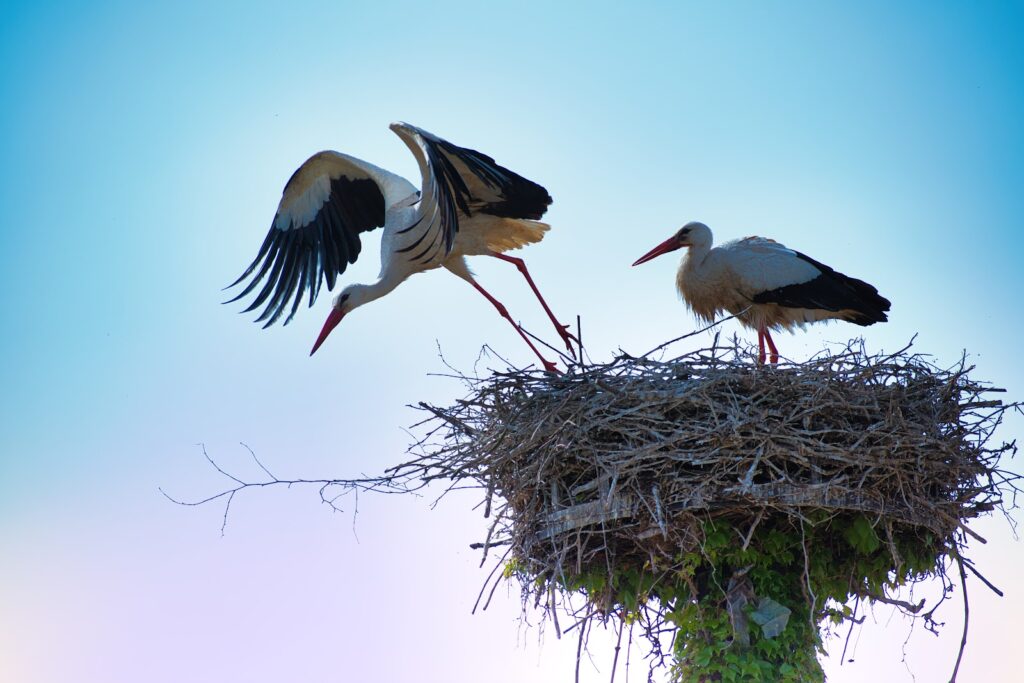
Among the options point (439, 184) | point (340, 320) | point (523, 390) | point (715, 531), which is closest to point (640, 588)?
point (715, 531)

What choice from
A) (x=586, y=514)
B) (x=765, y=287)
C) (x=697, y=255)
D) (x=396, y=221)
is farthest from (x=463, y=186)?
(x=586, y=514)

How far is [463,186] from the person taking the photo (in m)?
6.45

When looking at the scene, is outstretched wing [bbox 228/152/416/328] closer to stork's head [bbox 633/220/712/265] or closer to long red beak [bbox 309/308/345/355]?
long red beak [bbox 309/308/345/355]

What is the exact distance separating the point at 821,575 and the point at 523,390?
4.90 feet

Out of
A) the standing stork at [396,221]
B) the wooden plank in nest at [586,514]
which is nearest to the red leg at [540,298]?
the standing stork at [396,221]

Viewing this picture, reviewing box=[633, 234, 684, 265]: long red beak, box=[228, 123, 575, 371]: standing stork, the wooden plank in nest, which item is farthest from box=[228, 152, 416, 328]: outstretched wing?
the wooden plank in nest

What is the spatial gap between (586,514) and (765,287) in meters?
2.40

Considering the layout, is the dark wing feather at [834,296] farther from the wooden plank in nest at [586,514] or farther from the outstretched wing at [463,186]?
the wooden plank in nest at [586,514]

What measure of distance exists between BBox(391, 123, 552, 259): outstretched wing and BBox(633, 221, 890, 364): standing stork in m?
0.94

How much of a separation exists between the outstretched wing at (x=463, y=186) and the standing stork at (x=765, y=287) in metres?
0.94

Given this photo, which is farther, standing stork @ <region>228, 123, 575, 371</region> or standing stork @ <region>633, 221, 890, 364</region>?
standing stork @ <region>633, 221, 890, 364</region>

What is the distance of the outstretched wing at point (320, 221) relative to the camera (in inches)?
307

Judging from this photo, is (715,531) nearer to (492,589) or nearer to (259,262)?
(492,589)

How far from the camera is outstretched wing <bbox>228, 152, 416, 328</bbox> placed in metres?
7.79
